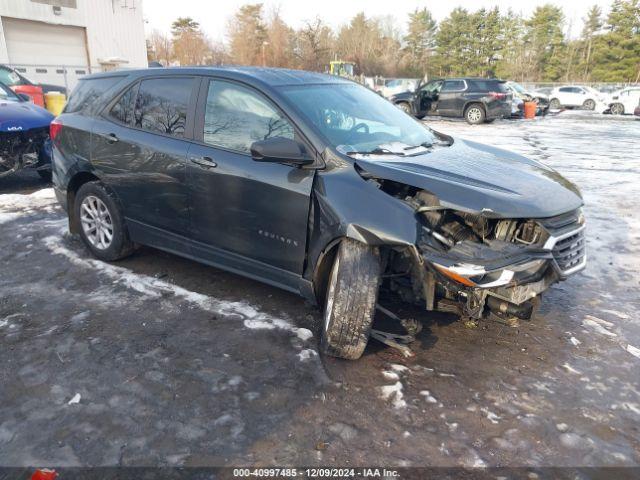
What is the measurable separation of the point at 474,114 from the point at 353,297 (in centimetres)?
1900

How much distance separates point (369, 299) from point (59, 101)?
13949mm

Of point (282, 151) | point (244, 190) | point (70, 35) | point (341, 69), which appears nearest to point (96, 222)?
point (244, 190)

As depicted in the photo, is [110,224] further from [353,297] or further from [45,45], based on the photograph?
[45,45]

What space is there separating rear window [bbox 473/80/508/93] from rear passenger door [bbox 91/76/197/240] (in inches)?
716

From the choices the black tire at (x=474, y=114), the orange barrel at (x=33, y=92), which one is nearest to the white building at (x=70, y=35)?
the orange barrel at (x=33, y=92)

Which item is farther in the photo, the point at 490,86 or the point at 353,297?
the point at 490,86

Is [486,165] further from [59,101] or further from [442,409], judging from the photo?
[59,101]

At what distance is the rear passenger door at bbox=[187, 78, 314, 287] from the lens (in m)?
3.28

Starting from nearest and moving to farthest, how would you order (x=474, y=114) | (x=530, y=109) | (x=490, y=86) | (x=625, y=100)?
(x=490, y=86)
(x=474, y=114)
(x=530, y=109)
(x=625, y=100)

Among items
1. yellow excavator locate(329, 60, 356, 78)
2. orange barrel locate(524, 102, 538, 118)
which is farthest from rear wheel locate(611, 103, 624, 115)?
yellow excavator locate(329, 60, 356, 78)

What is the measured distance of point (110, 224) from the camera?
445cm

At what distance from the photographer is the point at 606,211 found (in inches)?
267

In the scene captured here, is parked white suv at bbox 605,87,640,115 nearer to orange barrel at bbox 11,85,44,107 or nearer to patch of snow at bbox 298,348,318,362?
orange barrel at bbox 11,85,44,107

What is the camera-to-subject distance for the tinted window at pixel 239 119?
341cm
